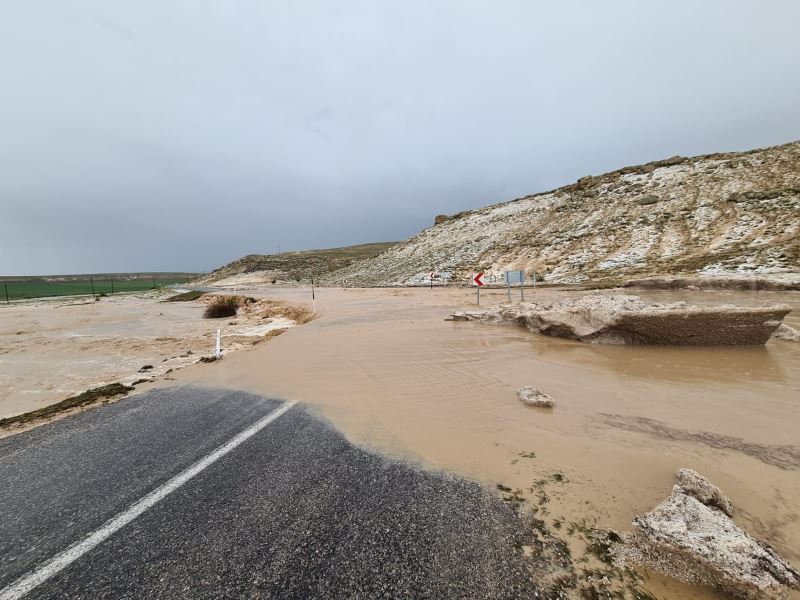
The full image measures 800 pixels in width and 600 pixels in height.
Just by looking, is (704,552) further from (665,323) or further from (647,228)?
(647,228)

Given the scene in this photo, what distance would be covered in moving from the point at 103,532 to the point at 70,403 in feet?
14.3

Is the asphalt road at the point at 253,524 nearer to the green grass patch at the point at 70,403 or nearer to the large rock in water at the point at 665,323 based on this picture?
the green grass patch at the point at 70,403

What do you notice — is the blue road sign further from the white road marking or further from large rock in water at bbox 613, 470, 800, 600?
the white road marking

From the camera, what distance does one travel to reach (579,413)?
430 cm

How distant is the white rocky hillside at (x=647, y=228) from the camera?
63.5 ft

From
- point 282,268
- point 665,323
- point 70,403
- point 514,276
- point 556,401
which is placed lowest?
point 556,401

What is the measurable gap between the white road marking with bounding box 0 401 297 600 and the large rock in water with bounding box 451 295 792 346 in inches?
290

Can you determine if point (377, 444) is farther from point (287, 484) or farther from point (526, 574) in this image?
point (526, 574)

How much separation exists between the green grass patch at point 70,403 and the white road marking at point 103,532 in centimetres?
Result: 354

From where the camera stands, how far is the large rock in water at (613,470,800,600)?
1.82 meters

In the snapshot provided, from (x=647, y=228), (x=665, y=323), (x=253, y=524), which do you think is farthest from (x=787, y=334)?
(x=647, y=228)

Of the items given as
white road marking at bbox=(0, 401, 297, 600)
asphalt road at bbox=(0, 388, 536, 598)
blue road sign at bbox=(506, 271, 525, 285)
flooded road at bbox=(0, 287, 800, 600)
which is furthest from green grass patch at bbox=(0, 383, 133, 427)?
blue road sign at bbox=(506, 271, 525, 285)

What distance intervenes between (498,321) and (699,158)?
36.1 meters

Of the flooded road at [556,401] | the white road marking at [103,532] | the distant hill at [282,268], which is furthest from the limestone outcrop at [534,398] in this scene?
the distant hill at [282,268]
